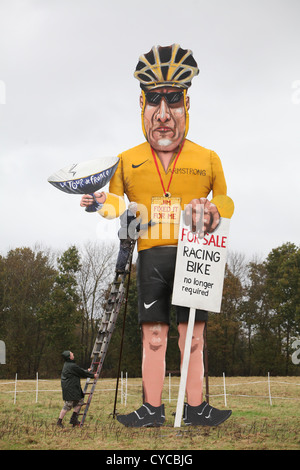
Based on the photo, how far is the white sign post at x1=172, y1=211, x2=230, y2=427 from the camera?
8281mm

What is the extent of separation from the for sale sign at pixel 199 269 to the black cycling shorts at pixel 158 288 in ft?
1.38

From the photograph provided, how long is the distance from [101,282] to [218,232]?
2421cm

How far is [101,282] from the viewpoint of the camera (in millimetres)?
32219

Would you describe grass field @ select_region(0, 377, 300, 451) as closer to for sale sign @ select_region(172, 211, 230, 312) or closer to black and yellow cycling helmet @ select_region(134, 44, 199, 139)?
for sale sign @ select_region(172, 211, 230, 312)

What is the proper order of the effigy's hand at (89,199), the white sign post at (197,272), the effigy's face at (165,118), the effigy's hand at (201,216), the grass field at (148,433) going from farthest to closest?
the effigy's face at (165,118), the effigy's hand at (89,199), the effigy's hand at (201,216), the white sign post at (197,272), the grass field at (148,433)

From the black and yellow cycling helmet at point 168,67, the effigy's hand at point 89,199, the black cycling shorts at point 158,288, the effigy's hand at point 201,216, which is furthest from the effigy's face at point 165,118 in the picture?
the black cycling shorts at point 158,288

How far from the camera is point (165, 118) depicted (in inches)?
364

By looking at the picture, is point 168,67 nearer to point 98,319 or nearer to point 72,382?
point 72,382

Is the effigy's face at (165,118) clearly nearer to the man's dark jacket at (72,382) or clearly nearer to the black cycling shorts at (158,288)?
the black cycling shorts at (158,288)

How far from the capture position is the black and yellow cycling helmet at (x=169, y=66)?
367 inches

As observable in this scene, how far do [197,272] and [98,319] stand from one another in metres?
25.5

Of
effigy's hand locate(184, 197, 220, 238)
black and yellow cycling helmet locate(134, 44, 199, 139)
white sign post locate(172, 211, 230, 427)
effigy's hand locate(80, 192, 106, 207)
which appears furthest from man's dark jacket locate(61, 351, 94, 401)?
black and yellow cycling helmet locate(134, 44, 199, 139)

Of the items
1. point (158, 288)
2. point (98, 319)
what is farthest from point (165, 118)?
point (98, 319)
